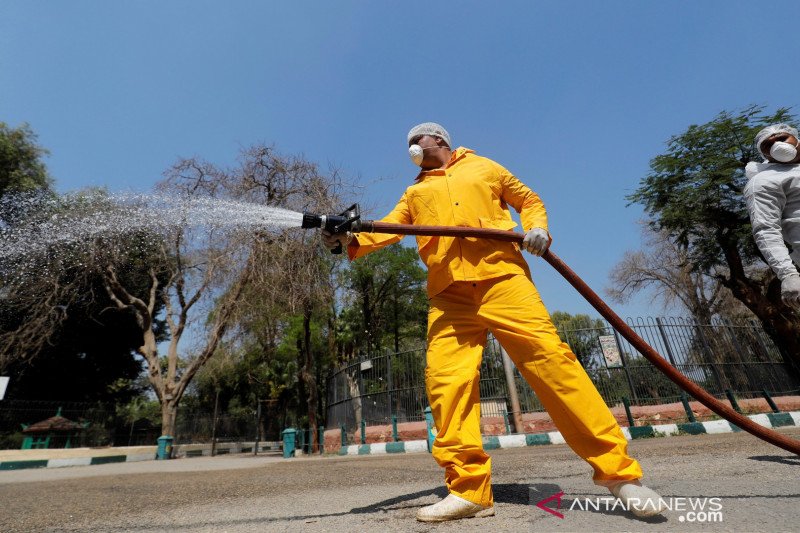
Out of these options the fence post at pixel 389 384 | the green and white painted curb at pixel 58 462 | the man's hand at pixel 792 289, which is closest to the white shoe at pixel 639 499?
the man's hand at pixel 792 289

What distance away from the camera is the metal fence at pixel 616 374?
1055 centimetres

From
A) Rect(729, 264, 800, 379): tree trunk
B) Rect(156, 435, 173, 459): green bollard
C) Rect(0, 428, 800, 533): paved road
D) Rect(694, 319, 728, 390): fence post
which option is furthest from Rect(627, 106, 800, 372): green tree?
Rect(156, 435, 173, 459): green bollard

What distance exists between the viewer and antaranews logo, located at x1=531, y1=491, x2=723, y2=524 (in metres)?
1.58

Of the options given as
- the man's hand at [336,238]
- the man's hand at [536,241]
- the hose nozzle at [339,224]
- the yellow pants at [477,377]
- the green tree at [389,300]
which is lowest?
the yellow pants at [477,377]

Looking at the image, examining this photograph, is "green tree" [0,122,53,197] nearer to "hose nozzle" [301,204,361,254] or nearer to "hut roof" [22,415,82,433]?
"hut roof" [22,415,82,433]

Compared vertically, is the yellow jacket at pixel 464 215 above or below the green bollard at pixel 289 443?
above

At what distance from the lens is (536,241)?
226 cm

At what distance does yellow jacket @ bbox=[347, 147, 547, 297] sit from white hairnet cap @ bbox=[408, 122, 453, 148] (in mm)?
205

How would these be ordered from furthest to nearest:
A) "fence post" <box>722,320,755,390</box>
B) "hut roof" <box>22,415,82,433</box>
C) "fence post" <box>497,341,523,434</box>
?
"hut roof" <box>22,415,82,433</box>
"fence post" <box>722,320,755,390</box>
"fence post" <box>497,341,523,434</box>

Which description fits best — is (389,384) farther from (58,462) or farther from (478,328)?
(478,328)

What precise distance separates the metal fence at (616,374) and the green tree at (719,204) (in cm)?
310

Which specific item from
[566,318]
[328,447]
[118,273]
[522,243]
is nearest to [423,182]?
[522,243]

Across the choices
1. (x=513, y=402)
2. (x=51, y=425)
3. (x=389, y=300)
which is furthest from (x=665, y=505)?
(x=389, y=300)

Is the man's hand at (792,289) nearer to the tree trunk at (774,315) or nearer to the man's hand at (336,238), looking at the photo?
the man's hand at (336,238)
